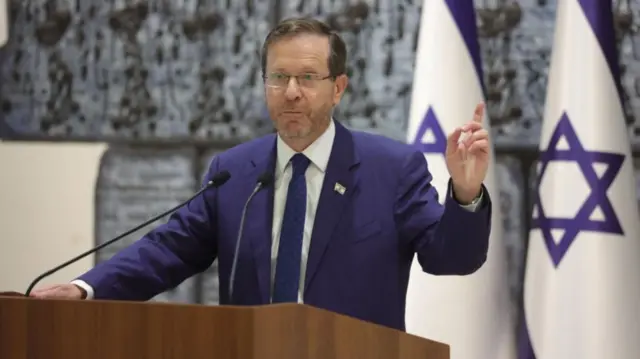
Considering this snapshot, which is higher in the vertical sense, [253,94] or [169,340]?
[253,94]

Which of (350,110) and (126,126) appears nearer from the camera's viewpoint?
(350,110)

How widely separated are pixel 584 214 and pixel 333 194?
0.91 metres

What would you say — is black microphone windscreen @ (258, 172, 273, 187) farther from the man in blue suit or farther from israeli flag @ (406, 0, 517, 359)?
israeli flag @ (406, 0, 517, 359)

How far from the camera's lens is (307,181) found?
2.18 meters

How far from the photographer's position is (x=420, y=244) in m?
2.10

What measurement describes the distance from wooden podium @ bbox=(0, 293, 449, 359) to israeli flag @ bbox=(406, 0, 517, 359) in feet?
4.08

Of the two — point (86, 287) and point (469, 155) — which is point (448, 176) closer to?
point (469, 155)

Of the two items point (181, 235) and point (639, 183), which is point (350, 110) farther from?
point (181, 235)

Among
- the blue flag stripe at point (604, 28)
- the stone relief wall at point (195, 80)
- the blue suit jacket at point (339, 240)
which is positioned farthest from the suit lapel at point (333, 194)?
the stone relief wall at point (195, 80)

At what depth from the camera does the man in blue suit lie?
2.07 meters

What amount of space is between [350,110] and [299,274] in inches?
51.1

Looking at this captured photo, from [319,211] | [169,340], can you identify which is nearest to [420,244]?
[319,211]

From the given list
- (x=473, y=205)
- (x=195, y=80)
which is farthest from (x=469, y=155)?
(x=195, y=80)

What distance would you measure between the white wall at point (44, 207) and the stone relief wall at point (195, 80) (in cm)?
5
